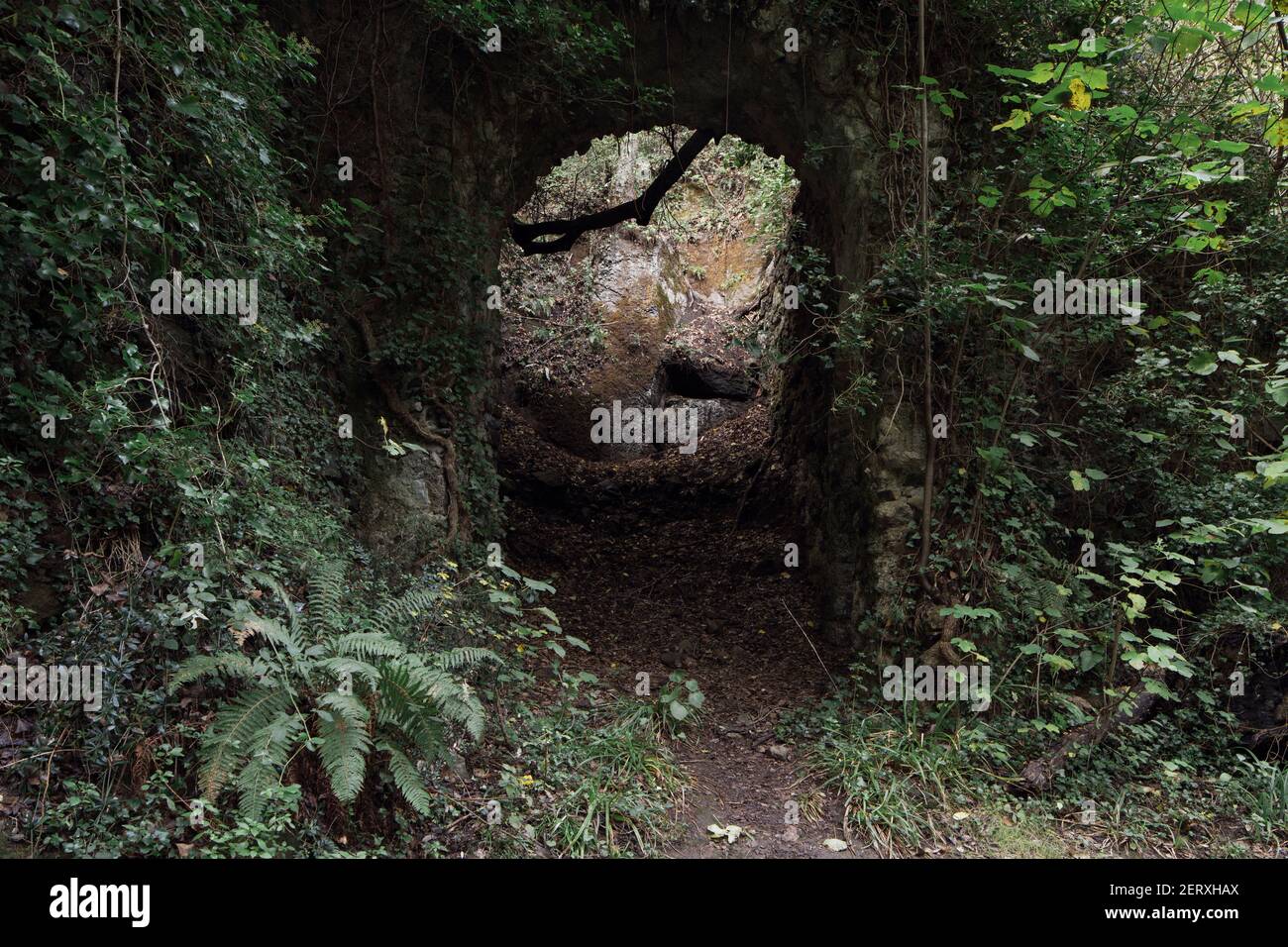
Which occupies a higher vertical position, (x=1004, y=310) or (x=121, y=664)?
(x=1004, y=310)

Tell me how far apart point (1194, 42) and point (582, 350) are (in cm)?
952

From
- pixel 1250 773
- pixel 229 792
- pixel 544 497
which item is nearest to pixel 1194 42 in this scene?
pixel 1250 773

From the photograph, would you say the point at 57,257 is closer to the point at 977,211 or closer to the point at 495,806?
the point at 495,806

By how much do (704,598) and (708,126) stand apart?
5.00 metres

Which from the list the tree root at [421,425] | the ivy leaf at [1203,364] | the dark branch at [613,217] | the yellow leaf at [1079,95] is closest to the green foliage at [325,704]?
the tree root at [421,425]

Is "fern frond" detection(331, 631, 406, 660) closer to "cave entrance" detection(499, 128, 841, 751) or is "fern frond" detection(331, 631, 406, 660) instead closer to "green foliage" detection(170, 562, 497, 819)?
"green foliage" detection(170, 562, 497, 819)

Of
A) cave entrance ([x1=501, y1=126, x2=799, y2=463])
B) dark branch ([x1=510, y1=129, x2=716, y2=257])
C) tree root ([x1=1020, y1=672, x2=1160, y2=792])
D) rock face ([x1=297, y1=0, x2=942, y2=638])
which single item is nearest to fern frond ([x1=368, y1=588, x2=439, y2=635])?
rock face ([x1=297, y1=0, x2=942, y2=638])

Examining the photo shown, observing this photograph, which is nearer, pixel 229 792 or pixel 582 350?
pixel 229 792

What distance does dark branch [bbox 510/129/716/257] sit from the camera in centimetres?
876

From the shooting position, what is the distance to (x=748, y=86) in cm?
713

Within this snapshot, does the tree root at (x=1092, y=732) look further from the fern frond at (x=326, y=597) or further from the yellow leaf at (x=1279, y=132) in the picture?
the fern frond at (x=326, y=597)

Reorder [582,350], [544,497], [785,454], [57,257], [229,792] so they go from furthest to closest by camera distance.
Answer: [582,350]
[544,497]
[785,454]
[57,257]
[229,792]

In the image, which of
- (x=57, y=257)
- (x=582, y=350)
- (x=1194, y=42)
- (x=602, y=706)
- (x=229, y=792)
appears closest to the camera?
(x=229, y=792)

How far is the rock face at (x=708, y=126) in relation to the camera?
6.18 meters
